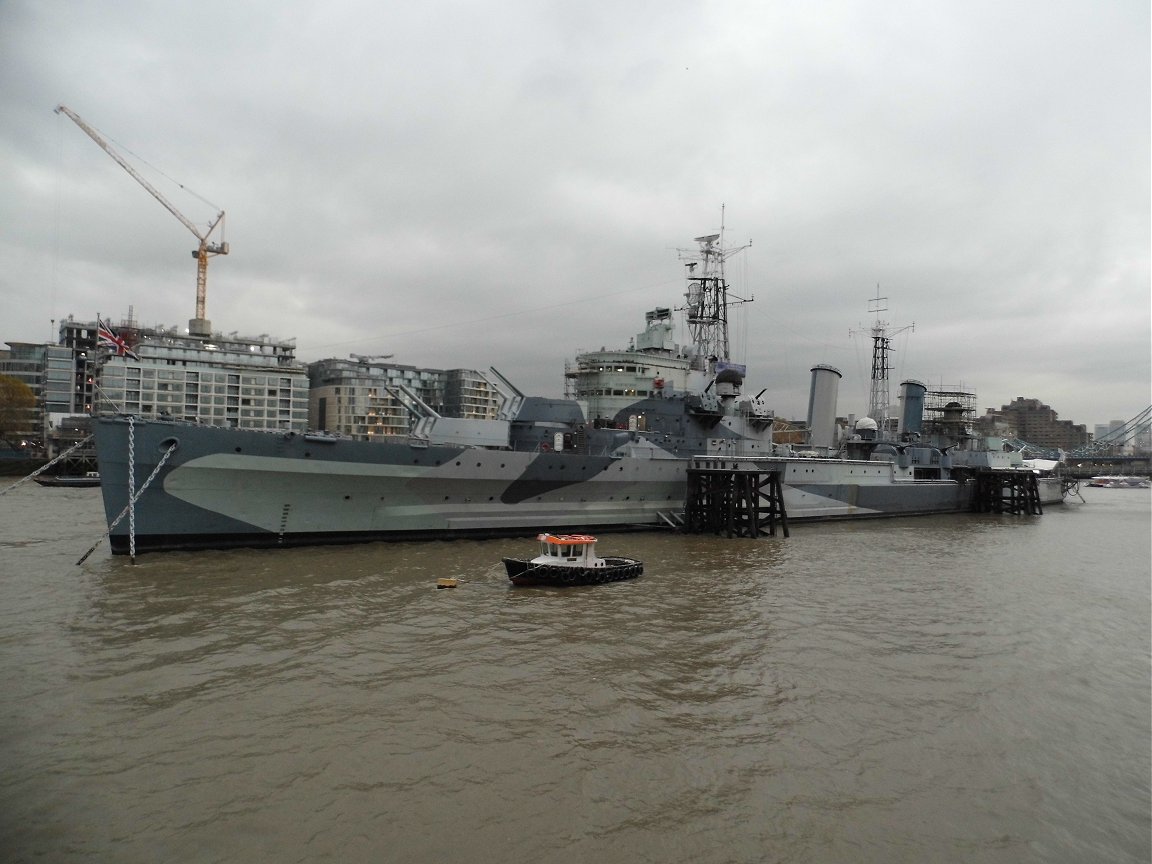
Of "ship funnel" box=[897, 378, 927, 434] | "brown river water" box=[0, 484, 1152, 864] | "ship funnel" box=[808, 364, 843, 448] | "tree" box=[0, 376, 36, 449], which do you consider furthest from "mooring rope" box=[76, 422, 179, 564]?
"tree" box=[0, 376, 36, 449]

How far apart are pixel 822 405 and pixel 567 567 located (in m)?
28.0

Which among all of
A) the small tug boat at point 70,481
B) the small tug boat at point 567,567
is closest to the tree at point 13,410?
the small tug boat at point 70,481

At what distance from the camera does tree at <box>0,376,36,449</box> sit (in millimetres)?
52375

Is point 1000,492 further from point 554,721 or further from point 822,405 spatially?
point 554,721

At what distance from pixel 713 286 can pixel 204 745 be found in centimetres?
2989

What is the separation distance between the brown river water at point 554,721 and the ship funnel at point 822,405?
75.3 feet

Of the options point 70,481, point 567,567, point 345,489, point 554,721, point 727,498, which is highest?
point 345,489

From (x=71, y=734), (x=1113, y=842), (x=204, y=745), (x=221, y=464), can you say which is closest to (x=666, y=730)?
(x=1113, y=842)

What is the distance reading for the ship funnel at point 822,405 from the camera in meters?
37.2

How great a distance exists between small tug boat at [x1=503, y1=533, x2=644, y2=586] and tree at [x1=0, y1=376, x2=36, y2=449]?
61166 millimetres

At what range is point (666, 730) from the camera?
775cm

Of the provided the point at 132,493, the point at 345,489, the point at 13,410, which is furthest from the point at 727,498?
the point at 13,410

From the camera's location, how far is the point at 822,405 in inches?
1471

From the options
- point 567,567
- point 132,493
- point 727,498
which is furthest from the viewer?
point 727,498
